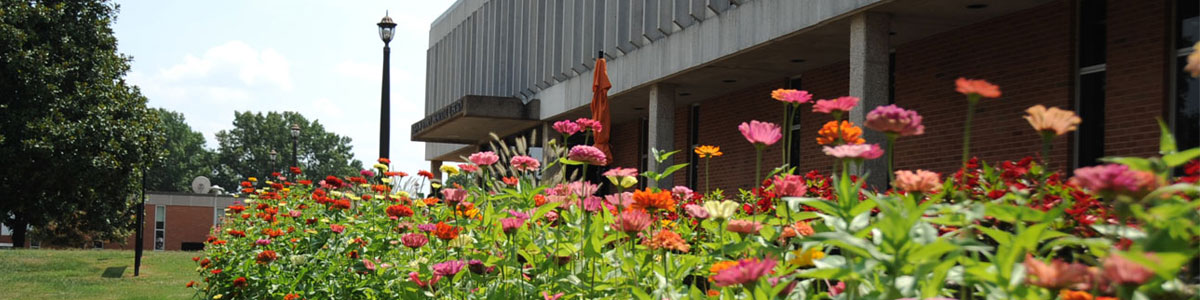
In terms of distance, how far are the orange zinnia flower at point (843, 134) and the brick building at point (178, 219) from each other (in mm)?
56760

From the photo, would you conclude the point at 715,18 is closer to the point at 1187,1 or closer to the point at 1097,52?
the point at 1097,52

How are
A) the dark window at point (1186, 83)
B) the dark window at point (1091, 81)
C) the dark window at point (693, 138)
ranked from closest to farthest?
1. the dark window at point (1186, 83)
2. the dark window at point (1091, 81)
3. the dark window at point (693, 138)

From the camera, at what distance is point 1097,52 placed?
10.6m

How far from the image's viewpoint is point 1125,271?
1389 millimetres

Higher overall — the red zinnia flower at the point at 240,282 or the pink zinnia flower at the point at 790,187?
the pink zinnia flower at the point at 790,187

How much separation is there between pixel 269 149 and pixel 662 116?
282ft

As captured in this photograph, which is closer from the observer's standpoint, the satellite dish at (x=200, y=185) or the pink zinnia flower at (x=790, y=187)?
the pink zinnia flower at (x=790, y=187)

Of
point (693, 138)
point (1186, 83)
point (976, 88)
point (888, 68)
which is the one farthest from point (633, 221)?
point (693, 138)

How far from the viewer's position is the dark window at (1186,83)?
954 centimetres

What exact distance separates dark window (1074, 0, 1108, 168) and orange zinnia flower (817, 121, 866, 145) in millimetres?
8974

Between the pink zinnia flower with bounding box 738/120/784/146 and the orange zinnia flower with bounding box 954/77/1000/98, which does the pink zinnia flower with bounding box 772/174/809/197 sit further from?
the orange zinnia flower with bounding box 954/77/1000/98

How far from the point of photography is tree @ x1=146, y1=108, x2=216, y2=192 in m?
90.7

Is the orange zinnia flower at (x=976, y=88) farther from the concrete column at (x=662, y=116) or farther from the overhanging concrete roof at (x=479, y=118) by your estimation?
the overhanging concrete roof at (x=479, y=118)

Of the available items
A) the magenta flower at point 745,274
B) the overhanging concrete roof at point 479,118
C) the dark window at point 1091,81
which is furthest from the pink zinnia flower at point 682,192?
the overhanging concrete roof at point 479,118
